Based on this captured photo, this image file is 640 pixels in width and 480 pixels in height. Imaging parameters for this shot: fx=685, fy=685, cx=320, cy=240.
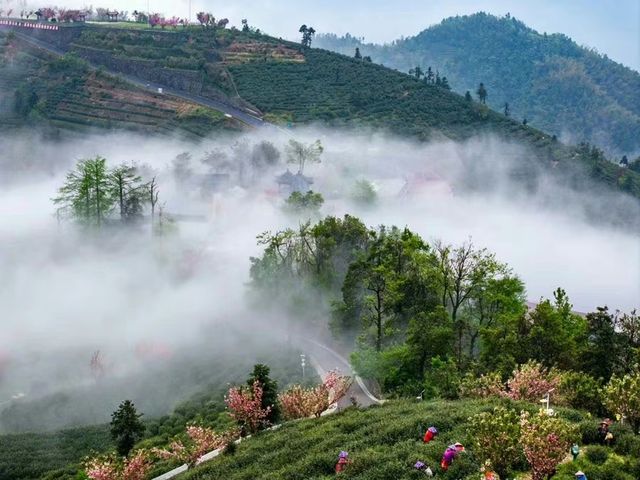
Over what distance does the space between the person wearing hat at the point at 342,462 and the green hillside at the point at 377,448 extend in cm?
24

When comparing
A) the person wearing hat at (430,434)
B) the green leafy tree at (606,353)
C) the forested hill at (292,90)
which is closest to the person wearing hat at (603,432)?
the person wearing hat at (430,434)

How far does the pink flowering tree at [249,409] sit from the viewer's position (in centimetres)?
2933

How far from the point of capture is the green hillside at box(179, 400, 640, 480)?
66.5 feet

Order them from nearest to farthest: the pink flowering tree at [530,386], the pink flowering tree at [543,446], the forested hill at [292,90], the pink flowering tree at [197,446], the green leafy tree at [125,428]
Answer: the pink flowering tree at [543,446] → the pink flowering tree at [197,446] → the pink flowering tree at [530,386] → the green leafy tree at [125,428] → the forested hill at [292,90]

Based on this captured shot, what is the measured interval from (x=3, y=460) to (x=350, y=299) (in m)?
23.3

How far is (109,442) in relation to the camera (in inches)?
1379

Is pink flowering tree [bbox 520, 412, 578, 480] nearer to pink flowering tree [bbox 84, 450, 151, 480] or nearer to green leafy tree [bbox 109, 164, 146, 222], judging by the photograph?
pink flowering tree [bbox 84, 450, 151, 480]

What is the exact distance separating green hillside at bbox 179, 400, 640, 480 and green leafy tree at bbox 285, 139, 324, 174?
63541mm

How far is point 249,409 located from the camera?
29.3 metres

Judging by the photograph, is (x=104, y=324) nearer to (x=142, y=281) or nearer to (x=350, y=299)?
(x=142, y=281)

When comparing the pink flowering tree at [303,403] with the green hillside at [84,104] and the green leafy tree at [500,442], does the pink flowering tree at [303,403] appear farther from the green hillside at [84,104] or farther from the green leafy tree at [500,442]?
the green hillside at [84,104]

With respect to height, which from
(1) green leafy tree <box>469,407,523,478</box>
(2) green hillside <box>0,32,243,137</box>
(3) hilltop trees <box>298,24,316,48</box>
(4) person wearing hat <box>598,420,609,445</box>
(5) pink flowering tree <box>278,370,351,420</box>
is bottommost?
(5) pink flowering tree <box>278,370,351,420</box>

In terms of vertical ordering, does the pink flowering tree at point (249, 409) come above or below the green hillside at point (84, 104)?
below

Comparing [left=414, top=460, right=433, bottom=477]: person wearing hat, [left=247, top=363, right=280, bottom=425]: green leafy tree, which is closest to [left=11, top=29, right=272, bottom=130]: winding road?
[left=247, top=363, right=280, bottom=425]: green leafy tree
